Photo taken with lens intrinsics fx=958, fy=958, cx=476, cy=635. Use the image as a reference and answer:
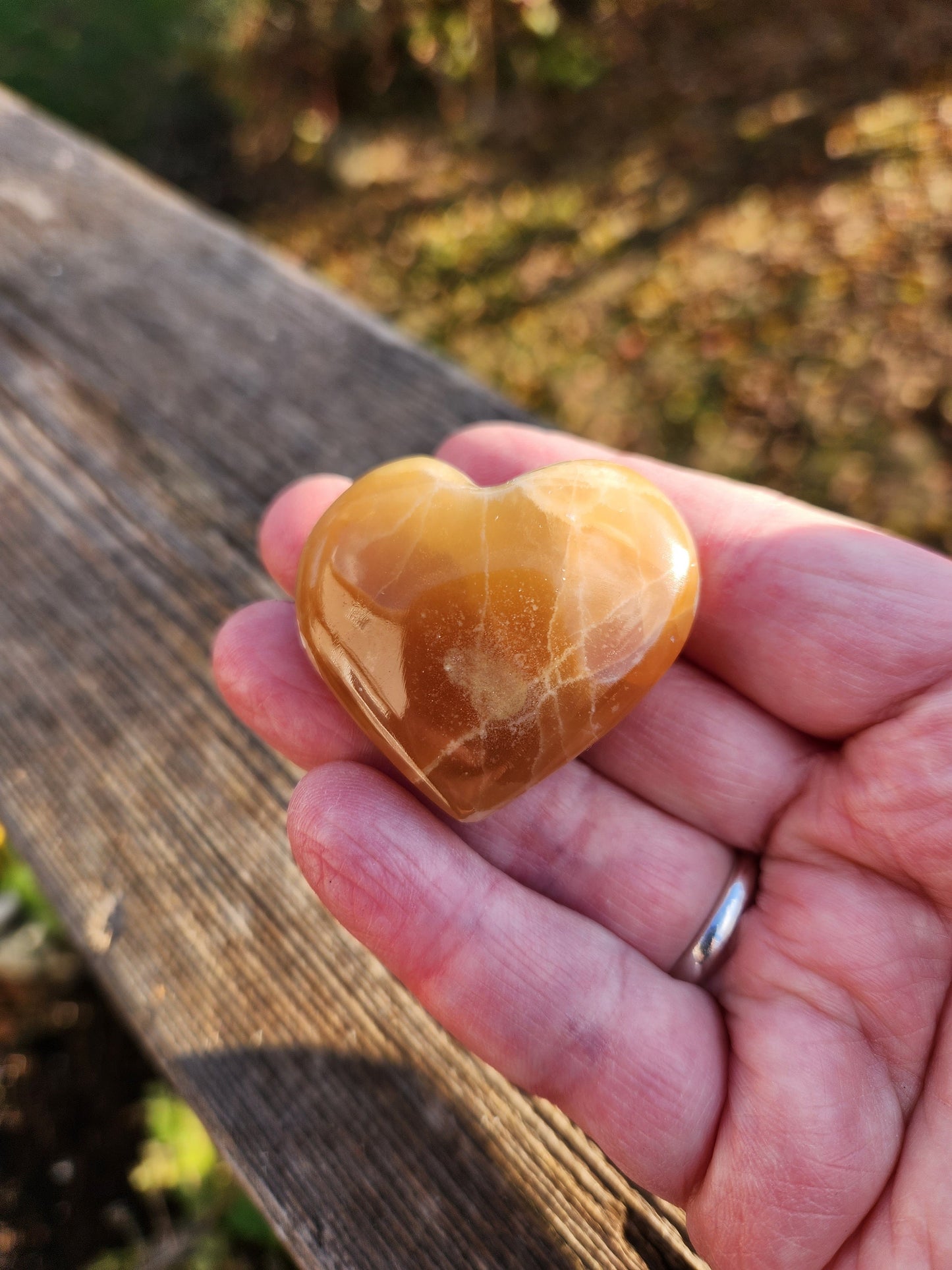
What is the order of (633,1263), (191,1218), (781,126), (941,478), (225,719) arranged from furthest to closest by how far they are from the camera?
(781,126) → (941,478) → (191,1218) → (225,719) → (633,1263)

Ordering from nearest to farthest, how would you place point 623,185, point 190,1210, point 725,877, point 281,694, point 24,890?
point 281,694 < point 725,877 < point 190,1210 < point 24,890 < point 623,185

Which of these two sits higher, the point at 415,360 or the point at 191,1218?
the point at 415,360

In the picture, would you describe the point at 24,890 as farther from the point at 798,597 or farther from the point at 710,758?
the point at 798,597

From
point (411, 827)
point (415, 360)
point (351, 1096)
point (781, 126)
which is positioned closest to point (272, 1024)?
point (351, 1096)

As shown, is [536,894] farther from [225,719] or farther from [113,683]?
[113,683]

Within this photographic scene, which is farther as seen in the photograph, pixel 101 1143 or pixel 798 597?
pixel 101 1143

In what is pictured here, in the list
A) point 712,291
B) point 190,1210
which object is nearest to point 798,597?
point 190,1210

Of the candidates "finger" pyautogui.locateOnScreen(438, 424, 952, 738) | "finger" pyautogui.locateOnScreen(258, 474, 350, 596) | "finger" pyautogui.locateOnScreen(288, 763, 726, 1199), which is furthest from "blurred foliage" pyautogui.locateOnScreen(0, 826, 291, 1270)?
"finger" pyautogui.locateOnScreen(438, 424, 952, 738)
